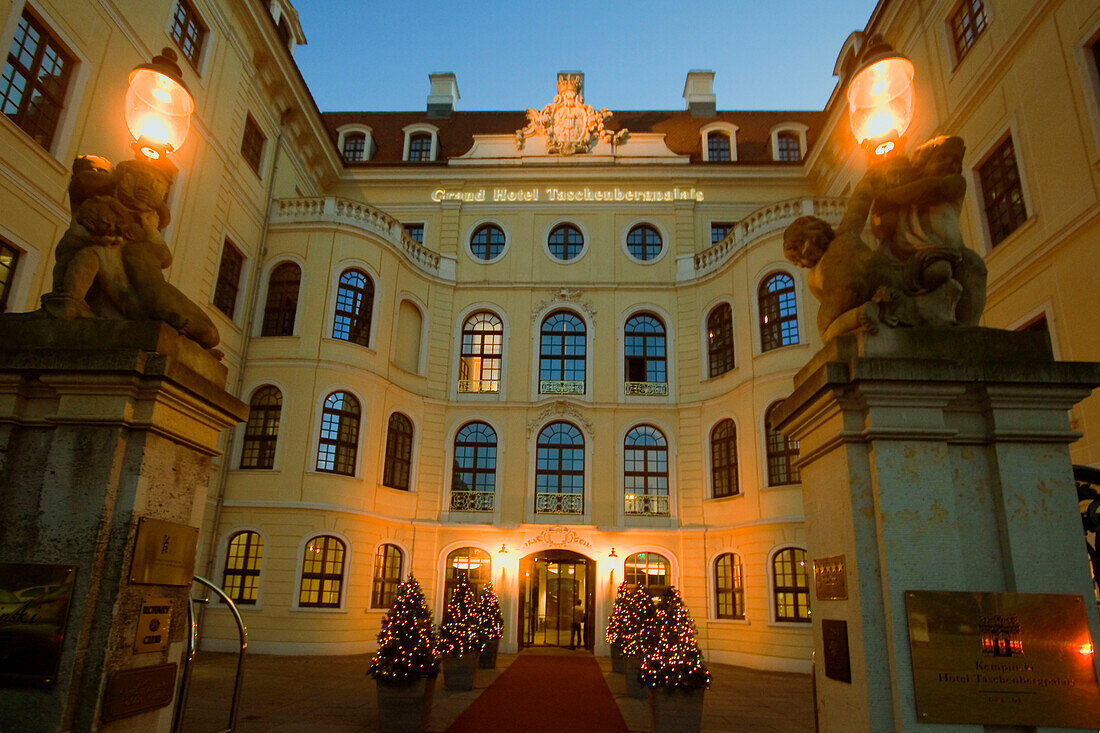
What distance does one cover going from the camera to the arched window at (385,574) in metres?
19.5

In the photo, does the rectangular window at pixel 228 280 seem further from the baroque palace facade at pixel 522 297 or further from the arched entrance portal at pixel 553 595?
the arched entrance portal at pixel 553 595

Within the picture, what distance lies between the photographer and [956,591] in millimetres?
3416

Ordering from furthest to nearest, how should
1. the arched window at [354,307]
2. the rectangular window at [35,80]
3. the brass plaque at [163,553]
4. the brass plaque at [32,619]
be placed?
the arched window at [354,307]
the rectangular window at [35,80]
the brass plaque at [163,553]
the brass plaque at [32,619]

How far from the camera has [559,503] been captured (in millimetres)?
21469

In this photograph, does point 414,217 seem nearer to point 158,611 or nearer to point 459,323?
point 459,323

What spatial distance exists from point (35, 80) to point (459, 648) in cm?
1258

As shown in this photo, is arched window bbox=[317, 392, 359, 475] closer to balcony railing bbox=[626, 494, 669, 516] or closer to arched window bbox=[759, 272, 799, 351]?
balcony railing bbox=[626, 494, 669, 516]

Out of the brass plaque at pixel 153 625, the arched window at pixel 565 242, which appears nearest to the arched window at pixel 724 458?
the arched window at pixel 565 242

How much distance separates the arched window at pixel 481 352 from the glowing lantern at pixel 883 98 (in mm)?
18787

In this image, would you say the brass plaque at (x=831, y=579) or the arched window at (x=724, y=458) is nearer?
the brass plaque at (x=831, y=579)

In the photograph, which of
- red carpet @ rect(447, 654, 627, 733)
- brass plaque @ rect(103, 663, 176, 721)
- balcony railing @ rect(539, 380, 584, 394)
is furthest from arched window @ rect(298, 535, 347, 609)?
brass plaque @ rect(103, 663, 176, 721)

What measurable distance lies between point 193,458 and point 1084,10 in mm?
15517

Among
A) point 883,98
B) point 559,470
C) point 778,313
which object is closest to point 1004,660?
point 883,98

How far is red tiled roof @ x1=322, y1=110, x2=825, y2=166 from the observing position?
89.1 ft
